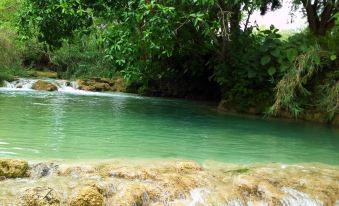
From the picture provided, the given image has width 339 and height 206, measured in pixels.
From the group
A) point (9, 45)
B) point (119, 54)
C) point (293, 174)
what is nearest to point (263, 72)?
point (119, 54)

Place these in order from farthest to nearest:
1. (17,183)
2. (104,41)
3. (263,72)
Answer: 1. (263,72)
2. (104,41)
3. (17,183)

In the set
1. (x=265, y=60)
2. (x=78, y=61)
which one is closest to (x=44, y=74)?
(x=78, y=61)

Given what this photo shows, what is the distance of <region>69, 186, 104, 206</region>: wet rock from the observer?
179 inches

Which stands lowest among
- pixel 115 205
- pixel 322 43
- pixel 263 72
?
pixel 115 205

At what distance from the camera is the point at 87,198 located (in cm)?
460

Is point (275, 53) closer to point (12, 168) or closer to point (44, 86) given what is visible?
point (12, 168)

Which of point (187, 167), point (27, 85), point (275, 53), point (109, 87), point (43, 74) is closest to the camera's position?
point (187, 167)

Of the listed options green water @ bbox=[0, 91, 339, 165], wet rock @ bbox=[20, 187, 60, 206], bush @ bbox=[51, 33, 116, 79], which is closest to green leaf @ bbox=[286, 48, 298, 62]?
green water @ bbox=[0, 91, 339, 165]

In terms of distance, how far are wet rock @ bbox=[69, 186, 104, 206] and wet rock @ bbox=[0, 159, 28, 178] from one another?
35.6 inches

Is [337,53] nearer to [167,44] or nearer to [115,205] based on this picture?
[167,44]

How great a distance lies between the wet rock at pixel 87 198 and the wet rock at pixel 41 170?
2.68ft

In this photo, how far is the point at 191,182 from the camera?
5.27 meters

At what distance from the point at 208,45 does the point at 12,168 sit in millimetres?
10364

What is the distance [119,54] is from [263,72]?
224 inches
